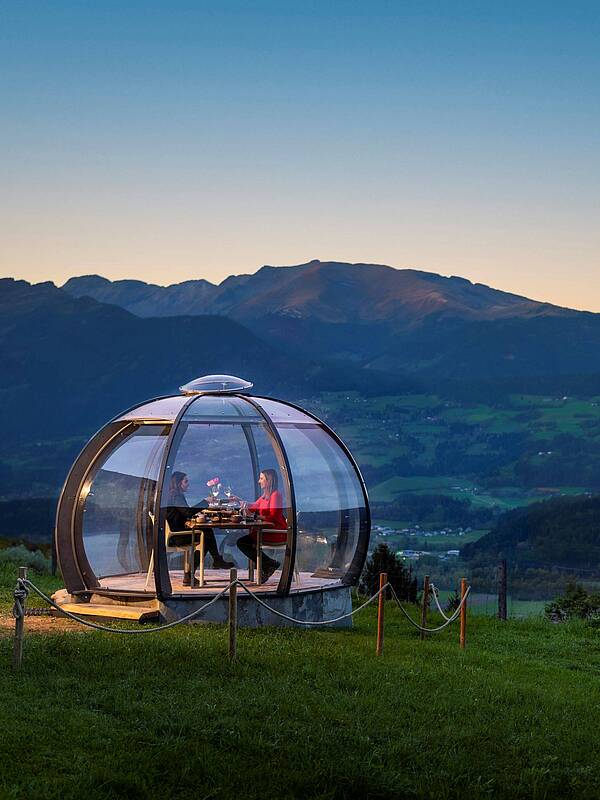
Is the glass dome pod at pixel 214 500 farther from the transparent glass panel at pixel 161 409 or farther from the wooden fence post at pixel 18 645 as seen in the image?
the wooden fence post at pixel 18 645

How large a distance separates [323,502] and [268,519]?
90cm

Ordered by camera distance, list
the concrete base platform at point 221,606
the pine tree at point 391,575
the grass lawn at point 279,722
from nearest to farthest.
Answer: the grass lawn at point 279,722, the concrete base platform at point 221,606, the pine tree at point 391,575

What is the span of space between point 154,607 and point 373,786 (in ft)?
23.1

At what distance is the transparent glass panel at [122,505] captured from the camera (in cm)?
1702

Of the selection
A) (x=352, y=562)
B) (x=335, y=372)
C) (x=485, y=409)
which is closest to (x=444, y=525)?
(x=485, y=409)

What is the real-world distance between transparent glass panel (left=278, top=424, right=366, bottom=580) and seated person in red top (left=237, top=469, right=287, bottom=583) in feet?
0.90

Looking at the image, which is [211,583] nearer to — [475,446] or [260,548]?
[260,548]

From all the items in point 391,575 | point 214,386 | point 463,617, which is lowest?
point 391,575

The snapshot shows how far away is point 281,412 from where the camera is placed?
17.3 metres

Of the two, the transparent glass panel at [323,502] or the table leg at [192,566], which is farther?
the transparent glass panel at [323,502]

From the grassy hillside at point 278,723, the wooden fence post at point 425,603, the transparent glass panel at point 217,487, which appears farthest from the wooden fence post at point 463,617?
the transparent glass panel at point 217,487

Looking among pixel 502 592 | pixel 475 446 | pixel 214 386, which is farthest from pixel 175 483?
pixel 475 446

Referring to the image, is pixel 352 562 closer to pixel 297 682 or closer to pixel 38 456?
pixel 297 682

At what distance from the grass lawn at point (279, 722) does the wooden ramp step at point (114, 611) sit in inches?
31.6
